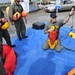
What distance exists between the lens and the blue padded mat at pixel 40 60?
3814 mm

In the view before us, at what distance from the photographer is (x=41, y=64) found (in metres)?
4.09

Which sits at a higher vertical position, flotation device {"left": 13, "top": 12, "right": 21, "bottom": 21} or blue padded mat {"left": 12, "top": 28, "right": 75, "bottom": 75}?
flotation device {"left": 13, "top": 12, "right": 21, "bottom": 21}

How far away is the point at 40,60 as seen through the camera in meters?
4.28

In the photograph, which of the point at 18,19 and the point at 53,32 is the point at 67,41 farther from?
the point at 18,19

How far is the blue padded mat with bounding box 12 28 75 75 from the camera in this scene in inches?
150

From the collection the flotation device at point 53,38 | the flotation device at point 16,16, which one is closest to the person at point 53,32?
the flotation device at point 53,38

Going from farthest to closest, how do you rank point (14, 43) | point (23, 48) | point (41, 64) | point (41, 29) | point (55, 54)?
point (41, 29) < point (14, 43) < point (23, 48) < point (55, 54) < point (41, 64)

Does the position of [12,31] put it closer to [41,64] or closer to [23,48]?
[23,48]

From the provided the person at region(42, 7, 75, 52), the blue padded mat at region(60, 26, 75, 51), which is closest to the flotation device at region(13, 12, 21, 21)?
the person at region(42, 7, 75, 52)

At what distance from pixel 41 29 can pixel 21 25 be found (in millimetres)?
1370

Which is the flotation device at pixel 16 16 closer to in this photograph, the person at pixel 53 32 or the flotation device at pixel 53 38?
the person at pixel 53 32

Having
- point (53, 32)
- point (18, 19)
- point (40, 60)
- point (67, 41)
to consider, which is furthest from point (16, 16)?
point (67, 41)

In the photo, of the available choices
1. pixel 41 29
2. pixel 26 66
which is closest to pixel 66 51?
pixel 26 66

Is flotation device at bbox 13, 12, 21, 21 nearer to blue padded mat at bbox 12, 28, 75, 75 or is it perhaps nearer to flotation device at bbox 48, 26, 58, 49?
blue padded mat at bbox 12, 28, 75, 75
